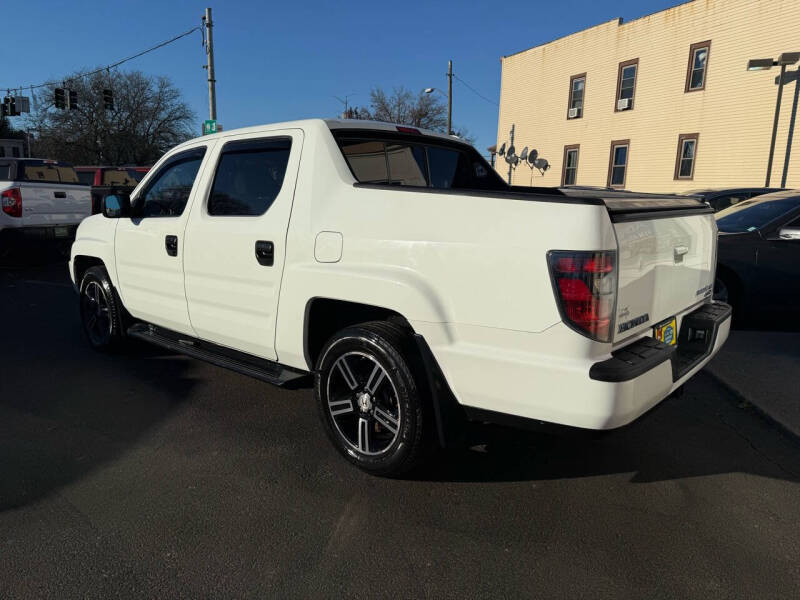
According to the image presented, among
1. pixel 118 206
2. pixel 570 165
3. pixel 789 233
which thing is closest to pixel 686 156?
pixel 570 165

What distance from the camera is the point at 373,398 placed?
3.01m

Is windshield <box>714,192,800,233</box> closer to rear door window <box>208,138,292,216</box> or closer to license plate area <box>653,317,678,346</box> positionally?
license plate area <box>653,317,678,346</box>

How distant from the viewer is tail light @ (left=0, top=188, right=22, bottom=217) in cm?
883

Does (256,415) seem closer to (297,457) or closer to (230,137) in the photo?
(297,457)

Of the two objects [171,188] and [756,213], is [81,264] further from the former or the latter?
[756,213]

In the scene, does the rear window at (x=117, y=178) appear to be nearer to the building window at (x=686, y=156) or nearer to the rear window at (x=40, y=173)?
the rear window at (x=40, y=173)

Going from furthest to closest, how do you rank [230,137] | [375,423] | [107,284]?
[107,284] → [230,137] → [375,423]

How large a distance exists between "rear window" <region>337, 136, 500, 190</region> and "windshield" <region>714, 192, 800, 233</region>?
11.3ft

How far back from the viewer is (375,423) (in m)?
3.09

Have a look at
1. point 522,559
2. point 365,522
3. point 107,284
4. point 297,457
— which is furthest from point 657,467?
point 107,284

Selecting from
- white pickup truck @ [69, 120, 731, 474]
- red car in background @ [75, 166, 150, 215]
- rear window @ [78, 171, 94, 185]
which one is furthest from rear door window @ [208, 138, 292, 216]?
rear window @ [78, 171, 94, 185]

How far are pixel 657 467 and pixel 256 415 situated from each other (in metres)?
2.50

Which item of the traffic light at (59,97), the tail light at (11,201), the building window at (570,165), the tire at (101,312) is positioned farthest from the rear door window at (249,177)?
the traffic light at (59,97)

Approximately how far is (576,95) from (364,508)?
2243 cm
